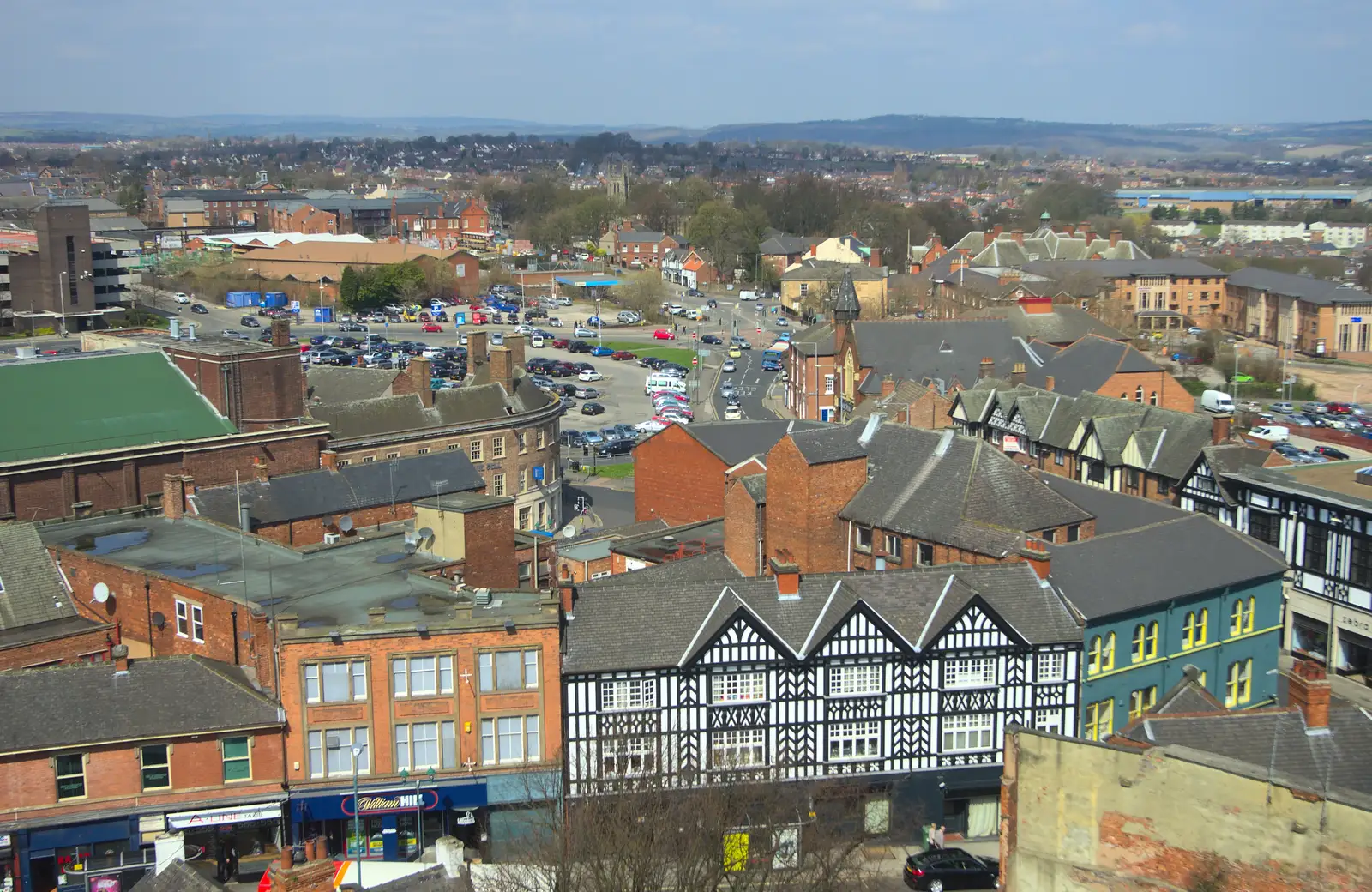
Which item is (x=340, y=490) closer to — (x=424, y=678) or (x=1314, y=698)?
(x=424, y=678)

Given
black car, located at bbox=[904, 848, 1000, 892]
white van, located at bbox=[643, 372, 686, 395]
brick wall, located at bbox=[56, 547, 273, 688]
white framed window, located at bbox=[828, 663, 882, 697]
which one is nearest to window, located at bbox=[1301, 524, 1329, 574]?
white framed window, located at bbox=[828, 663, 882, 697]

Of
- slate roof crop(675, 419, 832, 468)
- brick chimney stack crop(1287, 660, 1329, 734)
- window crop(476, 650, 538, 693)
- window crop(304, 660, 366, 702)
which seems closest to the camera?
brick chimney stack crop(1287, 660, 1329, 734)

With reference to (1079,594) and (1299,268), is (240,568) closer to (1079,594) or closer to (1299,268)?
(1079,594)

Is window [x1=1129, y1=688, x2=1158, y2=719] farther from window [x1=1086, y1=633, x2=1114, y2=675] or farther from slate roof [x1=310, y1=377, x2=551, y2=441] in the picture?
slate roof [x1=310, y1=377, x2=551, y2=441]

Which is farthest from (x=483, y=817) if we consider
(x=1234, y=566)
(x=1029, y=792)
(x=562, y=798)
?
(x=1234, y=566)

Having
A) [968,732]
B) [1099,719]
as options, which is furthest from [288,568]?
[1099,719]

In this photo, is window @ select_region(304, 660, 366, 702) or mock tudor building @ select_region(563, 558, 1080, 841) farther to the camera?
mock tudor building @ select_region(563, 558, 1080, 841)
